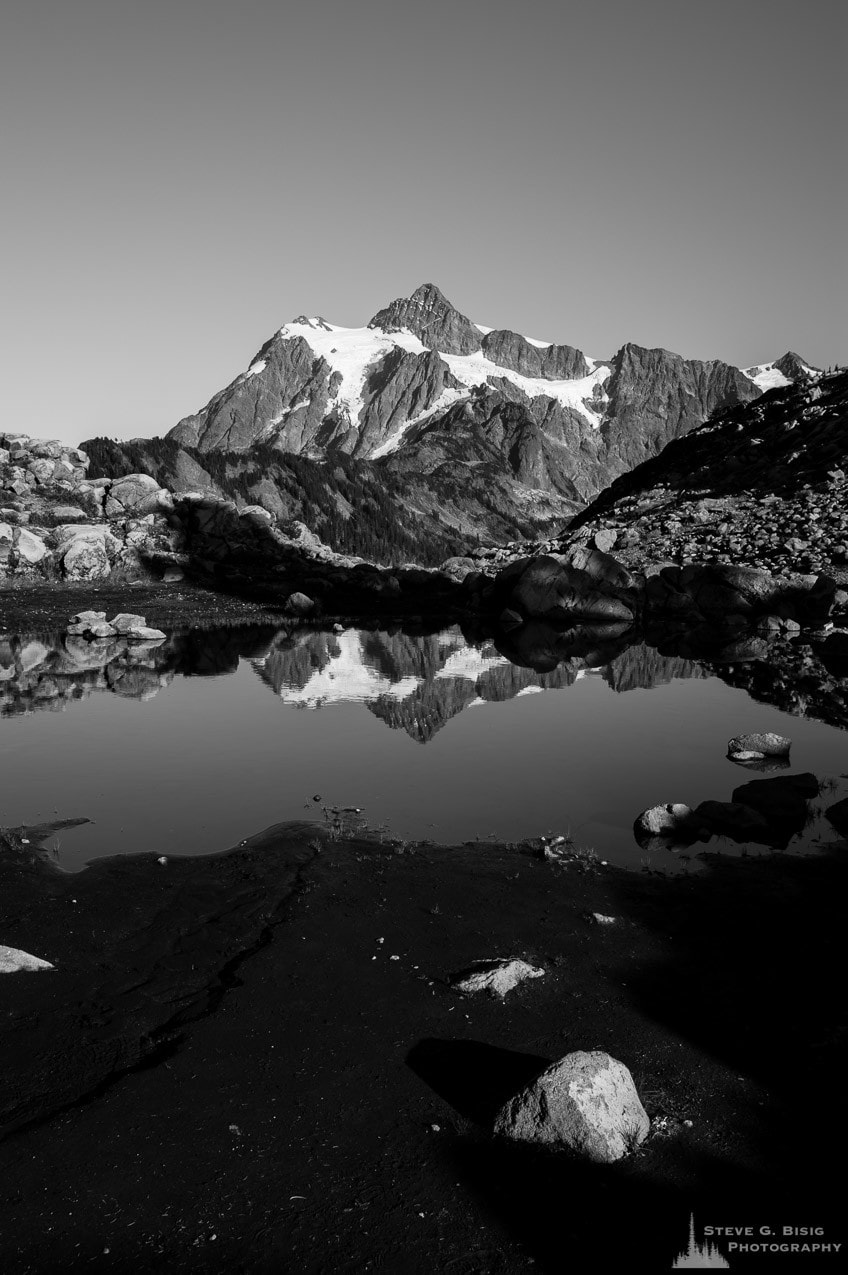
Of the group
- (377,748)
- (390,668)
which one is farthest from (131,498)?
(377,748)

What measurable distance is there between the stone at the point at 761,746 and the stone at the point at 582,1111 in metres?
18.1

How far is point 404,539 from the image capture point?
18462 centimetres

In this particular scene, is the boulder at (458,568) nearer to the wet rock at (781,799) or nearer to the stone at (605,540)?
the stone at (605,540)

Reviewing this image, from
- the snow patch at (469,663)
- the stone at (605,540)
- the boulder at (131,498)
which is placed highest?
the boulder at (131,498)

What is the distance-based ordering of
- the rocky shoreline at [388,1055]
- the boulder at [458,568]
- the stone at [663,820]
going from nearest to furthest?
the rocky shoreline at [388,1055] → the stone at [663,820] → the boulder at [458,568]

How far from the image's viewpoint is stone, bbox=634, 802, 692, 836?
62.2 ft

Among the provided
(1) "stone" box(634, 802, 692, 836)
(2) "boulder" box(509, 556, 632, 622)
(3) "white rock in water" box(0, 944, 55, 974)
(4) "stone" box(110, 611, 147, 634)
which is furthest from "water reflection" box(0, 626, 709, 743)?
(3) "white rock in water" box(0, 944, 55, 974)

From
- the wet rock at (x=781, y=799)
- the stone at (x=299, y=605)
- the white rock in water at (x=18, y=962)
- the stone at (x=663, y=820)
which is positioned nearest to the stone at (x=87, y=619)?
the stone at (x=299, y=605)

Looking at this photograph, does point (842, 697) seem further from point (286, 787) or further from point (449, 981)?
point (449, 981)

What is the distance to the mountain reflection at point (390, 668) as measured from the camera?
36.2 m

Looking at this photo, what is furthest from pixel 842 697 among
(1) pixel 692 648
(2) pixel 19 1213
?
(2) pixel 19 1213

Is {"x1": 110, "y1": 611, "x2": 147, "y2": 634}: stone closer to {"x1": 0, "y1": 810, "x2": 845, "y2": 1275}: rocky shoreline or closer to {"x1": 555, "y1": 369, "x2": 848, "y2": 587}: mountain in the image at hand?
{"x1": 555, "y1": 369, "x2": 848, "y2": 587}: mountain

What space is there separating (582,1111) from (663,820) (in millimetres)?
11076

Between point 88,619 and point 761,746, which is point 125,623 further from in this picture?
point 761,746
